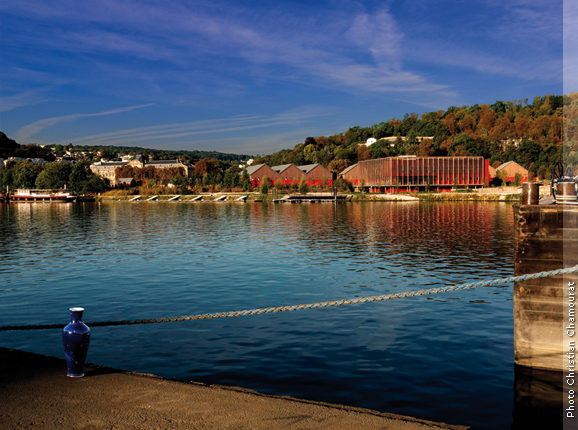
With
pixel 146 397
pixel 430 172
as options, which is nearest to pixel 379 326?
pixel 146 397

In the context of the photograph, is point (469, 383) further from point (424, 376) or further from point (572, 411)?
point (572, 411)

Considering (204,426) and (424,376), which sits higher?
(204,426)

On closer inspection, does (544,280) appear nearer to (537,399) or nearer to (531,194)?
(531,194)

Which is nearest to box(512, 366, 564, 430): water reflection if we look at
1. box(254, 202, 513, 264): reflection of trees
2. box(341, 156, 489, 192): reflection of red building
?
box(254, 202, 513, 264): reflection of trees

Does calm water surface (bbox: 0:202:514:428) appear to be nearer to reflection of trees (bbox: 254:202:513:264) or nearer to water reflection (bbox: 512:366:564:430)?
water reflection (bbox: 512:366:564:430)

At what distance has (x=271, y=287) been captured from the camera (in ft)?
87.4

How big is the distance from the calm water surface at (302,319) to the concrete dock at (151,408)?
11.0ft

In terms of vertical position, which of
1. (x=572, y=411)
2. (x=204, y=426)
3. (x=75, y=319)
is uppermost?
(x=75, y=319)

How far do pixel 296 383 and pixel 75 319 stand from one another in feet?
19.0

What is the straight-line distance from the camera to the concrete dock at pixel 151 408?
26.1 ft

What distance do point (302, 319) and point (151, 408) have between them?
11.7 m

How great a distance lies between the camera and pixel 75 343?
9594 mm

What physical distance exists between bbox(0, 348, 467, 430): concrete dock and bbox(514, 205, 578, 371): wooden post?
455 centimetres

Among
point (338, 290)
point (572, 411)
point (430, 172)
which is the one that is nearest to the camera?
point (572, 411)
